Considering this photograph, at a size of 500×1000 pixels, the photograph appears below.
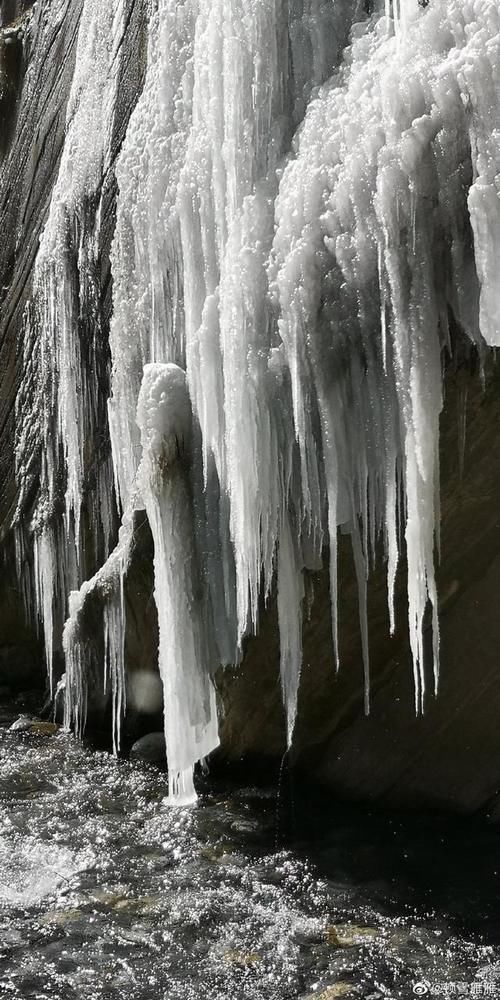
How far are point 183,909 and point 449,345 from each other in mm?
2742

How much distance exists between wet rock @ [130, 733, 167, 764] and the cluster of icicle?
994 millimetres

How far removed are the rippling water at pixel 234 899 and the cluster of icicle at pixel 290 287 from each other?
516mm

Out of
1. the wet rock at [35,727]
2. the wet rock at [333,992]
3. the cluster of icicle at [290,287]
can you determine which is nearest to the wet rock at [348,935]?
the wet rock at [333,992]

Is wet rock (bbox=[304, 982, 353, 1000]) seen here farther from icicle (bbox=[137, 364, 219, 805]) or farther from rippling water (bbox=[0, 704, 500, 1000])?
icicle (bbox=[137, 364, 219, 805])

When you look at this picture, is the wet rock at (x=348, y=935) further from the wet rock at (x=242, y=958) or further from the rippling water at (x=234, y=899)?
the wet rock at (x=242, y=958)

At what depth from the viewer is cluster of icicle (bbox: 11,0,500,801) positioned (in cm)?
370

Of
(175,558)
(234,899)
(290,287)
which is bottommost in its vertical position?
(234,899)

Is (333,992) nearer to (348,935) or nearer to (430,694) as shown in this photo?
(348,935)

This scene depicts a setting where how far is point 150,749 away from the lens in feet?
22.5

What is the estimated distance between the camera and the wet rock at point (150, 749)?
6.78 m

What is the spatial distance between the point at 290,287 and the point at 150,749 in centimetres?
384

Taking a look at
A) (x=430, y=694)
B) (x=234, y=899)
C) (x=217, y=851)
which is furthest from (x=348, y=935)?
(x=430, y=694)

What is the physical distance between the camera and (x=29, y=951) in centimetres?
413

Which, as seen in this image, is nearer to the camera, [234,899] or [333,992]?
[333,992]
